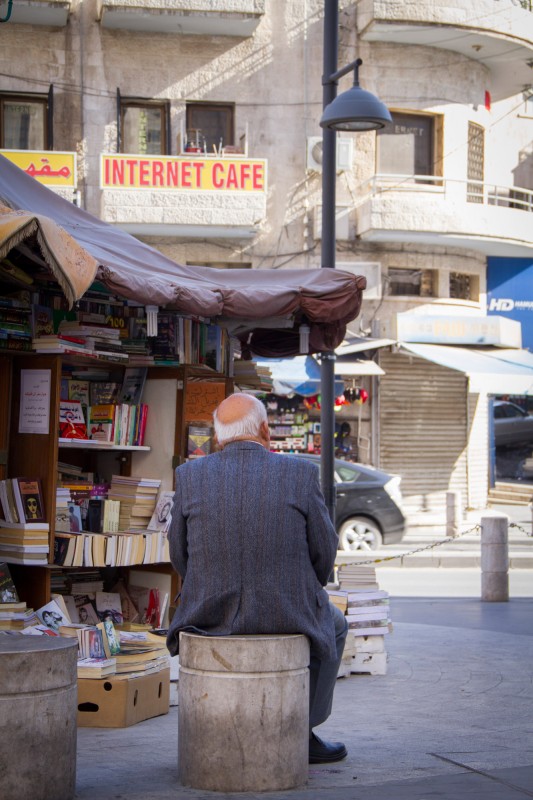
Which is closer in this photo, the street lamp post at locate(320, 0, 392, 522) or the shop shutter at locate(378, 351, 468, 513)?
the street lamp post at locate(320, 0, 392, 522)

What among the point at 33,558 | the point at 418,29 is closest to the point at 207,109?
the point at 418,29

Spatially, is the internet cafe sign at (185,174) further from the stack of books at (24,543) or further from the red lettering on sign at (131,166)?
the stack of books at (24,543)

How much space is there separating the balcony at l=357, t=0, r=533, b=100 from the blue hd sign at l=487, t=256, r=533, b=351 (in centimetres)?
460

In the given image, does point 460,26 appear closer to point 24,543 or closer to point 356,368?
point 356,368

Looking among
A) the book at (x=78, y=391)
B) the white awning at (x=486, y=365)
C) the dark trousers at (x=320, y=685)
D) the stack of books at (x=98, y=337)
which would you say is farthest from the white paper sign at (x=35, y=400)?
the white awning at (x=486, y=365)

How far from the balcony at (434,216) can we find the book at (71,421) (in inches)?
677

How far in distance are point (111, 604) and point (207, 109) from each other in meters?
19.0

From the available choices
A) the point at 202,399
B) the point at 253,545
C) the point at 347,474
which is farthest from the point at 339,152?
the point at 253,545

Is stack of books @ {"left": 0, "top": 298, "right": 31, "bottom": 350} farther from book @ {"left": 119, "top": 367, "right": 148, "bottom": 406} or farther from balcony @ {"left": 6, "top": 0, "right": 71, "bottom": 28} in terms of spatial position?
balcony @ {"left": 6, "top": 0, "right": 71, "bottom": 28}

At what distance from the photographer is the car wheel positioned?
19562 mm

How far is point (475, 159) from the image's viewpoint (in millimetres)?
27484

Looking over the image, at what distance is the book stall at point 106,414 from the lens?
24.6 ft

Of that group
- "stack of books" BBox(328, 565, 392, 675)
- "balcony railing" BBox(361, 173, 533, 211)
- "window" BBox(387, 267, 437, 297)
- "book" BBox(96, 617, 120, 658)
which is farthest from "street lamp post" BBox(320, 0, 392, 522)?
"window" BBox(387, 267, 437, 297)

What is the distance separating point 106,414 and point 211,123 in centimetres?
1837
